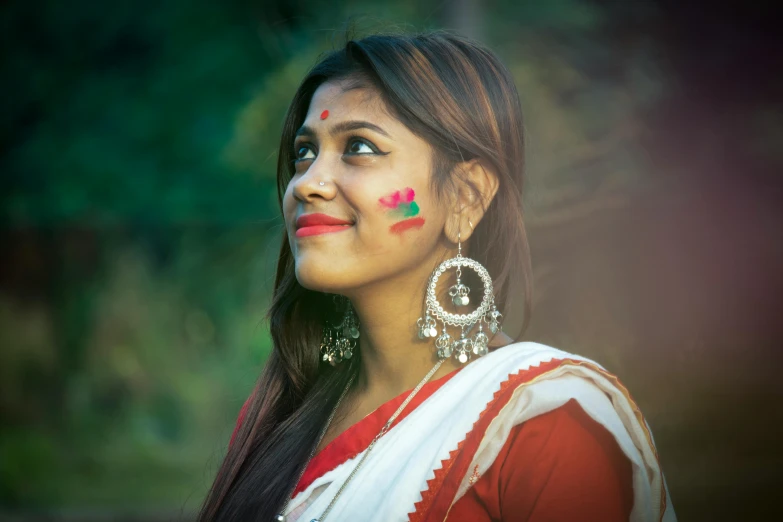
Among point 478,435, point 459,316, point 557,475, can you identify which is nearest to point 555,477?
point 557,475

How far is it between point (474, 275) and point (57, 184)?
4062mm

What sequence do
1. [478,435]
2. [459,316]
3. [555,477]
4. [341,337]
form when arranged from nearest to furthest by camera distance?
[555,477], [478,435], [459,316], [341,337]

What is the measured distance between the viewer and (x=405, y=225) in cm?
184

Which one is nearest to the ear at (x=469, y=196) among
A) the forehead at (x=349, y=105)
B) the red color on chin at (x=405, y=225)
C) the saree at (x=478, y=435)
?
the red color on chin at (x=405, y=225)

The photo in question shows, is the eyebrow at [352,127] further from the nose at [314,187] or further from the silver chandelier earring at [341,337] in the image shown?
the silver chandelier earring at [341,337]

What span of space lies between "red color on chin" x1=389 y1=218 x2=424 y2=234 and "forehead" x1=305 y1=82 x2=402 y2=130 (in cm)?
24

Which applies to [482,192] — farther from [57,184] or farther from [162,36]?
[57,184]

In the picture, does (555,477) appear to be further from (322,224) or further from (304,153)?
(304,153)

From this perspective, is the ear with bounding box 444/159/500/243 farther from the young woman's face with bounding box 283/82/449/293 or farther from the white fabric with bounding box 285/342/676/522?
the white fabric with bounding box 285/342/676/522

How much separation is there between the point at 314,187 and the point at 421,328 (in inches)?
17.8

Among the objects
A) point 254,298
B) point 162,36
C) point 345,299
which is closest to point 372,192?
point 345,299

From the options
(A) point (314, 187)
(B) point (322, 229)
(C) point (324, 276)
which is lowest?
(C) point (324, 276)

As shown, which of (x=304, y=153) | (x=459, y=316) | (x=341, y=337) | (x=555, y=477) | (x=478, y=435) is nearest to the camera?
(x=555, y=477)

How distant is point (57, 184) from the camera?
5.16 meters
